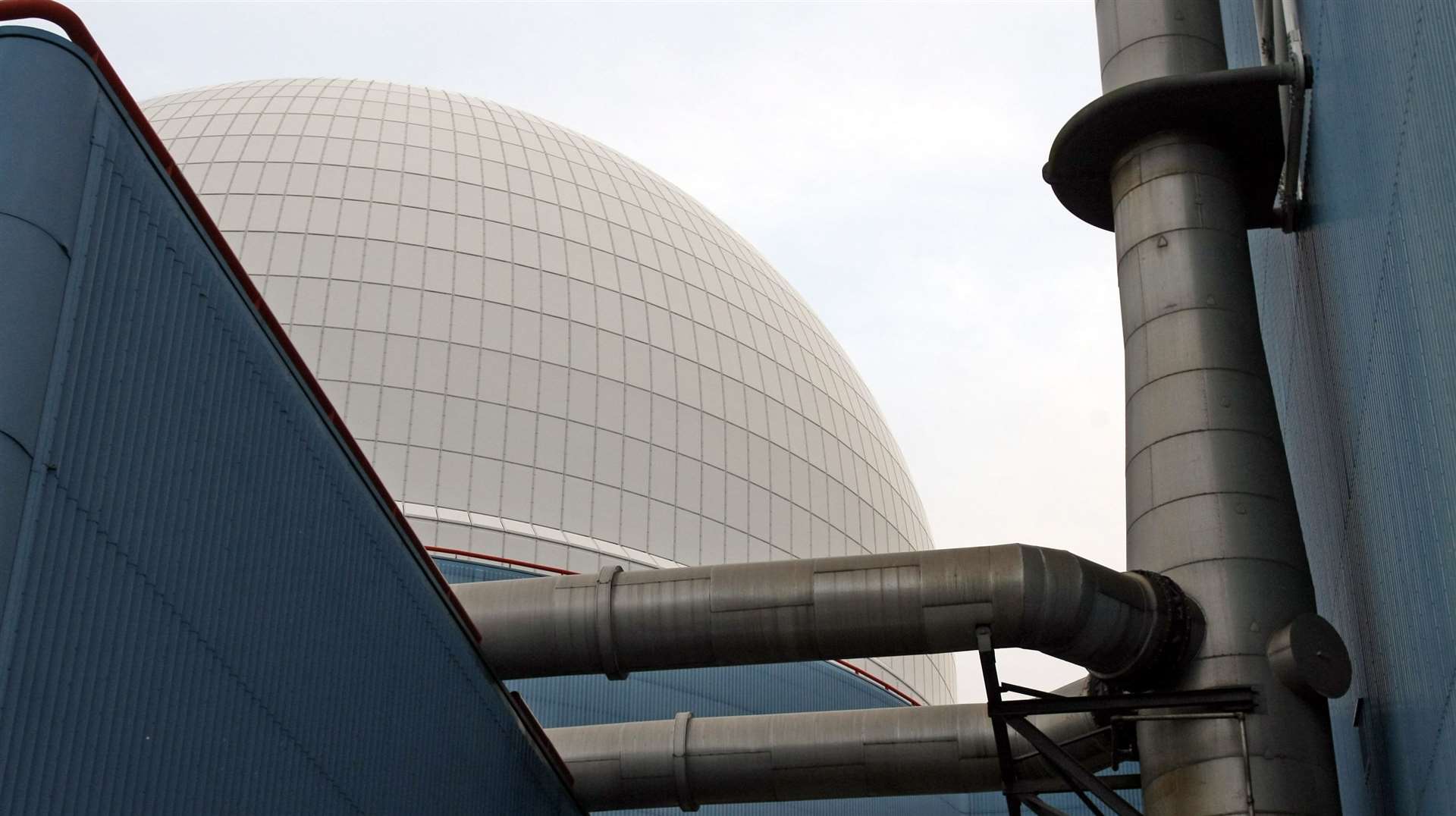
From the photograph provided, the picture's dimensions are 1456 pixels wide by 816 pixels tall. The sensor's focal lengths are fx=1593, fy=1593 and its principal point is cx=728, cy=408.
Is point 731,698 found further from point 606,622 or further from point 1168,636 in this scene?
point 1168,636

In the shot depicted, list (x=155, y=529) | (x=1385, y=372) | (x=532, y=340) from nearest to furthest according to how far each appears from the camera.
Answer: (x=155, y=529)
(x=1385, y=372)
(x=532, y=340)

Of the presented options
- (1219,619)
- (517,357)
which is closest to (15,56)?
(1219,619)

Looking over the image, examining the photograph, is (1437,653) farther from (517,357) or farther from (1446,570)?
(517,357)

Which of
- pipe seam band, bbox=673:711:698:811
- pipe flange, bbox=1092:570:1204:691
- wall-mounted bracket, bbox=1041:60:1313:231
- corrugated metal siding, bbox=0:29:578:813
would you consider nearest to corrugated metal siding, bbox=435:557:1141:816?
pipe seam band, bbox=673:711:698:811

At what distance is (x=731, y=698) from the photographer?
84.8ft

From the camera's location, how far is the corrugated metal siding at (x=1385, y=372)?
29.7 ft

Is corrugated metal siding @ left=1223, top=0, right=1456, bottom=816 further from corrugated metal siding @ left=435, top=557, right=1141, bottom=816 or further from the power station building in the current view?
corrugated metal siding @ left=435, top=557, right=1141, bottom=816

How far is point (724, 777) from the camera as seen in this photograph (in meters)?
19.0

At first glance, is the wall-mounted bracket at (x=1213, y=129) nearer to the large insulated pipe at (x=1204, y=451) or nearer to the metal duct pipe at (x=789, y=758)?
the large insulated pipe at (x=1204, y=451)

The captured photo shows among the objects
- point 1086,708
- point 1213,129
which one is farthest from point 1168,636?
point 1213,129

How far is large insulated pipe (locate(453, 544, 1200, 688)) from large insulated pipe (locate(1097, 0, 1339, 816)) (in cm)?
53

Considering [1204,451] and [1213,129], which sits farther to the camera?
[1213,129]

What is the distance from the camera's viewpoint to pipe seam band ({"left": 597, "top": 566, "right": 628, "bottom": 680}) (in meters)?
15.9

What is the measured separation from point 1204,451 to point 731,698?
1239cm
